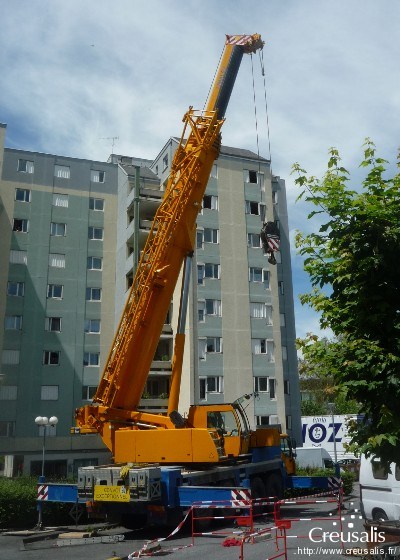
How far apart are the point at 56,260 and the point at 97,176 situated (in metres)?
8.24

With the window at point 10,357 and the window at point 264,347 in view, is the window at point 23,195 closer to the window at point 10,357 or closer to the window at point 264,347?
the window at point 10,357

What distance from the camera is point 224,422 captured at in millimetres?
17906

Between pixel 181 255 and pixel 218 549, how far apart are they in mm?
9337

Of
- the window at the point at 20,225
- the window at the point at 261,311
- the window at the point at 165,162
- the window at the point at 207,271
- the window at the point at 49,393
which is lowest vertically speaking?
the window at the point at 49,393

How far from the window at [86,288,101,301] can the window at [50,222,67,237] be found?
4683 millimetres

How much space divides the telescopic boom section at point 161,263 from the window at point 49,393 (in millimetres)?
20298

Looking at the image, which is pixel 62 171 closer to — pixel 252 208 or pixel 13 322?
pixel 13 322

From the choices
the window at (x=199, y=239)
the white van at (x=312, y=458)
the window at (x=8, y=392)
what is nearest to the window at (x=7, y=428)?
the window at (x=8, y=392)

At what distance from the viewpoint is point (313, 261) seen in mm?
9234

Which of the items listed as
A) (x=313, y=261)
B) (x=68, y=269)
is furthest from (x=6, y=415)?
(x=313, y=261)

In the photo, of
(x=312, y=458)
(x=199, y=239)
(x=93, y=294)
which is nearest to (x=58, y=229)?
(x=93, y=294)

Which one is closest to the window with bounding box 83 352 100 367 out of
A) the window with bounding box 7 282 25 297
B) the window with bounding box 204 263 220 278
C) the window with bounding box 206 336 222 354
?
the window with bounding box 7 282 25 297

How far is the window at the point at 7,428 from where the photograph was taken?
115ft

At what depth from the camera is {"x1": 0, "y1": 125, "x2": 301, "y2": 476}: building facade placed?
119 feet
